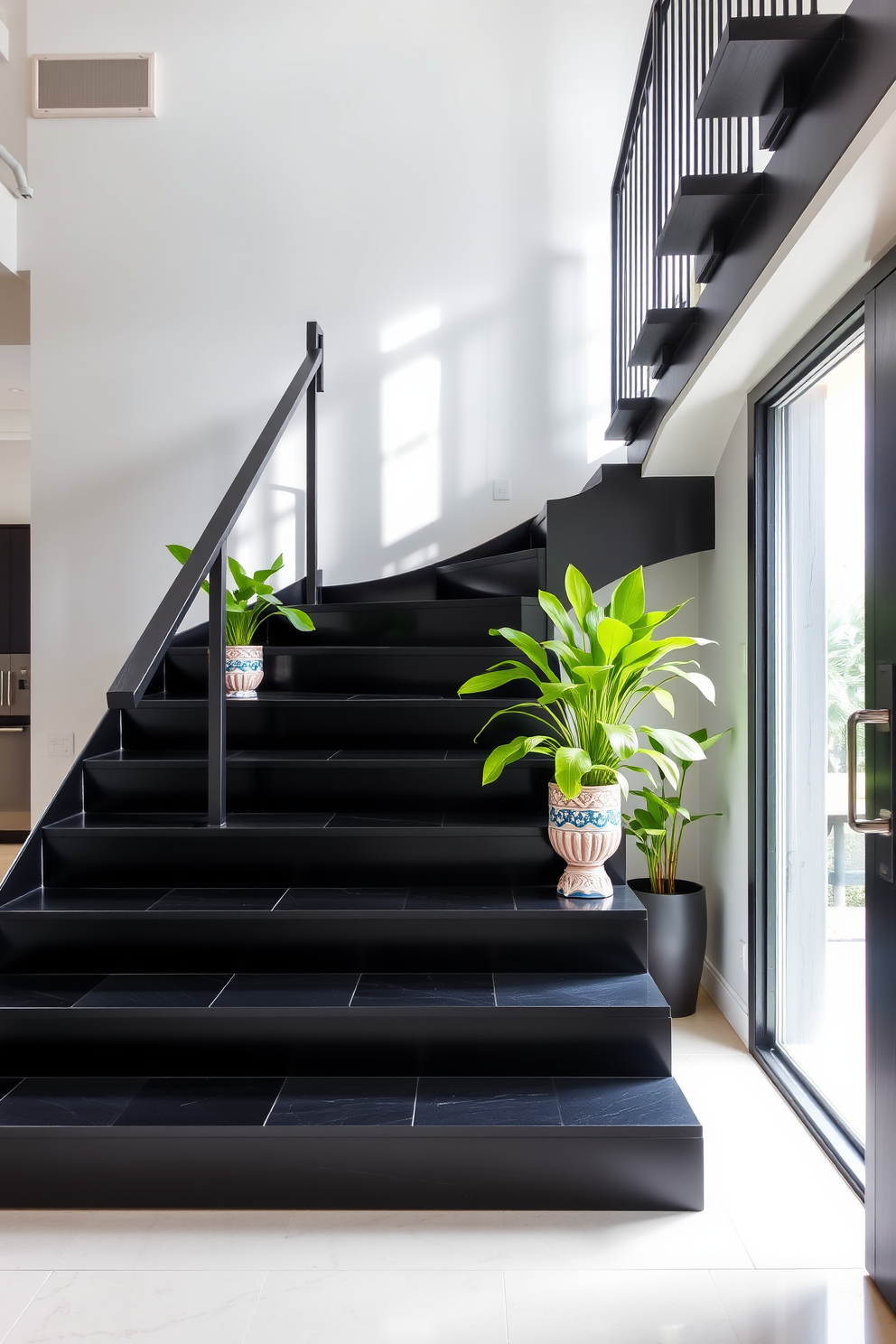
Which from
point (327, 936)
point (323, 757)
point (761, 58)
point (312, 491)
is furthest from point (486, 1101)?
point (312, 491)

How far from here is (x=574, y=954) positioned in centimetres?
224

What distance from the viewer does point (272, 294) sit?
151 inches

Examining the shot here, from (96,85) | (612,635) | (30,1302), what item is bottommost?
(30,1302)

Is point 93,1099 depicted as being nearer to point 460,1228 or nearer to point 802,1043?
point 460,1228

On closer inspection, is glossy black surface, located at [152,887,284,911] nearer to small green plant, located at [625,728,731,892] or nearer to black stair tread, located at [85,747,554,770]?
black stair tread, located at [85,747,554,770]

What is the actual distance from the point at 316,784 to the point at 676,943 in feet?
4.09

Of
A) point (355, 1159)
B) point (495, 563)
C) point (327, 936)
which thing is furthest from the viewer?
point (495, 563)

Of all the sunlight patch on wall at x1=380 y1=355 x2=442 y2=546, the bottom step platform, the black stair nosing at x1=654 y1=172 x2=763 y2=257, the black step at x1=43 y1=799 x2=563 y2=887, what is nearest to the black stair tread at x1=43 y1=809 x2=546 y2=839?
the black step at x1=43 y1=799 x2=563 y2=887

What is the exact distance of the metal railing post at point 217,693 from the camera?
2375 millimetres

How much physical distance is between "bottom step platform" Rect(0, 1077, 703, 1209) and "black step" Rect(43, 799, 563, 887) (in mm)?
646

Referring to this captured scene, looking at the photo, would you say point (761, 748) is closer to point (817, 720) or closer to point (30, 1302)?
point (817, 720)

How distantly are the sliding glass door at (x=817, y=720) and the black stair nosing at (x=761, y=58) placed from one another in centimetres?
56

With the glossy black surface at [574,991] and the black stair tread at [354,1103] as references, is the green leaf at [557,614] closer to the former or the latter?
the glossy black surface at [574,991]

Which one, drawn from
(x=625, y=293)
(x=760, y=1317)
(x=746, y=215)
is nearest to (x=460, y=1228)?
(x=760, y=1317)
